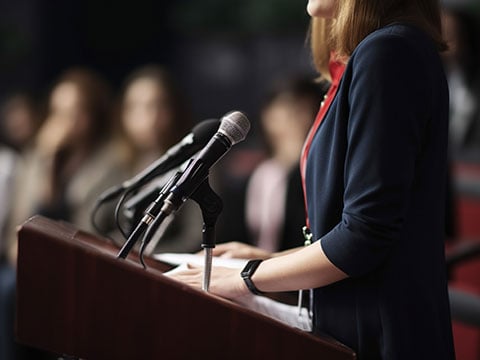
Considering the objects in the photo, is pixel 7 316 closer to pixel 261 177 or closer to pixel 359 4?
pixel 261 177

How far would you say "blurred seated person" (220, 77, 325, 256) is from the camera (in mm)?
3020

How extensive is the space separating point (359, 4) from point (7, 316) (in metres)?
2.32

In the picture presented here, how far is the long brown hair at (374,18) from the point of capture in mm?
1100

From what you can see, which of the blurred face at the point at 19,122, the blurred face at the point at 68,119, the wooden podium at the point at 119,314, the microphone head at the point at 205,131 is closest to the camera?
the wooden podium at the point at 119,314

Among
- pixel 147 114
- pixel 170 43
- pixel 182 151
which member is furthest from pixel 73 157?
pixel 170 43

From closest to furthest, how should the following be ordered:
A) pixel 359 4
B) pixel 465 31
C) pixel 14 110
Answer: pixel 359 4
pixel 465 31
pixel 14 110

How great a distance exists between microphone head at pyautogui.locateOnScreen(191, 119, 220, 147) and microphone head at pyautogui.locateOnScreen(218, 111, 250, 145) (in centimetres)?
17

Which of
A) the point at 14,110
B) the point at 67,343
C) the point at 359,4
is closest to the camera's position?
the point at 67,343

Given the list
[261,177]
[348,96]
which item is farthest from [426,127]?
[261,177]

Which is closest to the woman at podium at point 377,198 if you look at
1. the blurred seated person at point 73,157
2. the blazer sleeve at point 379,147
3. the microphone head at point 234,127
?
the blazer sleeve at point 379,147

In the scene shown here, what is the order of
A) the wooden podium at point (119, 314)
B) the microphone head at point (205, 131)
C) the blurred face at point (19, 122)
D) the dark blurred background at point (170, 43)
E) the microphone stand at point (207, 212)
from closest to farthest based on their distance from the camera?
the wooden podium at point (119, 314)
the microphone stand at point (207, 212)
the microphone head at point (205, 131)
the blurred face at point (19, 122)
the dark blurred background at point (170, 43)

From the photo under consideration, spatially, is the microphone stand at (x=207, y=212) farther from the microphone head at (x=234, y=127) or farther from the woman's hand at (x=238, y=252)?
the woman's hand at (x=238, y=252)

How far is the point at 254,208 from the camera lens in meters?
3.32

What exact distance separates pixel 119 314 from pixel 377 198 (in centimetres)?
36
